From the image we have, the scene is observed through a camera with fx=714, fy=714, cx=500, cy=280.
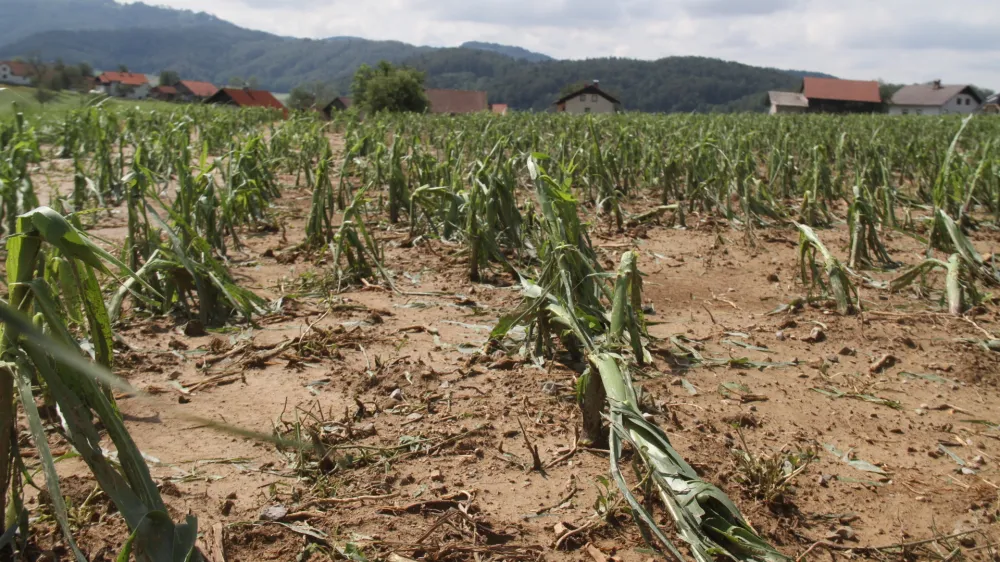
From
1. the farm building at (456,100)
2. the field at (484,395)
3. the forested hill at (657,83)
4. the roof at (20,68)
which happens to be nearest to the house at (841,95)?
the forested hill at (657,83)

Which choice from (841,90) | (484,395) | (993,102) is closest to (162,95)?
(993,102)

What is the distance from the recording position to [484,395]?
255cm

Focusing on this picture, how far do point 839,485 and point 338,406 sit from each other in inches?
62.9

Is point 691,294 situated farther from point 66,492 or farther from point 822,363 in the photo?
point 66,492

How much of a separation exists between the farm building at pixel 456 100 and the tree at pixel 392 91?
12358 mm

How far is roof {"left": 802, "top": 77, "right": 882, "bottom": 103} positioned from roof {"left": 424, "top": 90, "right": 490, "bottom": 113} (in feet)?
94.8

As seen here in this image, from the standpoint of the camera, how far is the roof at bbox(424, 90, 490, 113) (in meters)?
57.7

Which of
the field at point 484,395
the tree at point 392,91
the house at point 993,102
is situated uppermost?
the tree at point 392,91

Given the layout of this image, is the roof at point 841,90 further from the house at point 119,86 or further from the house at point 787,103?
the house at point 119,86

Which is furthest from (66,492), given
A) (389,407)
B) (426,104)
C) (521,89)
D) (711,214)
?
(521,89)

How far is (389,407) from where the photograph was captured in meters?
2.45

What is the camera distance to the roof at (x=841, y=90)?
206 ft

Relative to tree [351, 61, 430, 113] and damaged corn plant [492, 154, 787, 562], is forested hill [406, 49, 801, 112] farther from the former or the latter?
damaged corn plant [492, 154, 787, 562]

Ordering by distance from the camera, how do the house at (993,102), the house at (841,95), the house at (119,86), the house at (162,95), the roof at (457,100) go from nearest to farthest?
the house at (119,86) → the house at (993,102) → the house at (162,95) → the roof at (457,100) → the house at (841,95)
